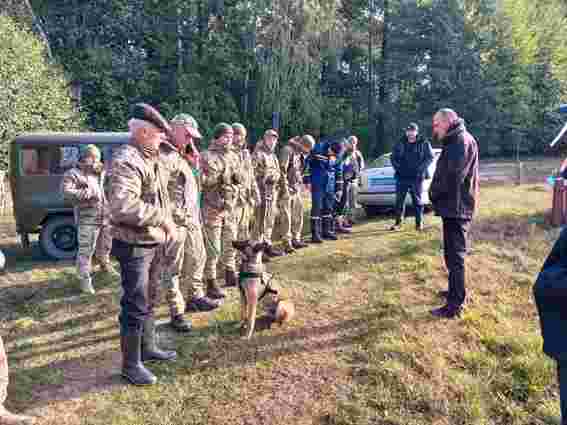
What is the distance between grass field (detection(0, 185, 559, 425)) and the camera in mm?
3309

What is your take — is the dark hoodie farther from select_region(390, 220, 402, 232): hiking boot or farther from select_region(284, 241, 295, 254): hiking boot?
select_region(390, 220, 402, 232): hiking boot

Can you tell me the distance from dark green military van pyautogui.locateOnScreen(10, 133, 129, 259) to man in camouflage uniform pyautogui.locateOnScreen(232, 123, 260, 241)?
2.35 meters

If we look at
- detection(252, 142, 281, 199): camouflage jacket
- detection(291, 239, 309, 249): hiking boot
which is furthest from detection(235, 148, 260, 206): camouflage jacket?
detection(291, 239, 309, 249): hiking boot

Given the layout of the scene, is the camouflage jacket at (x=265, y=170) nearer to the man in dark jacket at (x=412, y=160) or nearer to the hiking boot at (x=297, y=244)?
the hiking boot at (x=297, y=244)

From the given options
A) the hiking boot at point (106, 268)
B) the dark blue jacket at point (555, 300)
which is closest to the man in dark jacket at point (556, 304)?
the dark blue jacket at point (555, 300)

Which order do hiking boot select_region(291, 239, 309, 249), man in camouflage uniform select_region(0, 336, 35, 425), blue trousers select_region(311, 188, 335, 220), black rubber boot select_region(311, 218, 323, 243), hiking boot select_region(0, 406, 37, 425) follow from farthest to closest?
black rubber boot select_region(311, 218, 323, 243) → blue trousers select_region(311, 188, 335, 220) → hiking boot select_region(291, 239, 309, 249) → hiking boot select_region(0, 406, 37, 425) → man in camouflage uniform select_region(0, 336, 35, 425)

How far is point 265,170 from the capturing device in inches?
259

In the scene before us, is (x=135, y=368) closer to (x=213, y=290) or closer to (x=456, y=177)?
(x=213, y=290)

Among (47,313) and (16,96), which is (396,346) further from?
(16,96)

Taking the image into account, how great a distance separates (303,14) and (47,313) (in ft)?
61.0

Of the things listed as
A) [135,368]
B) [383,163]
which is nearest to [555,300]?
[135,368]

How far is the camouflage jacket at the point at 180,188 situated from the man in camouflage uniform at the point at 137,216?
0.59 meters

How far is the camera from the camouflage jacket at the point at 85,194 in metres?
5.41

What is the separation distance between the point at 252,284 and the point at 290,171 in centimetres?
359
